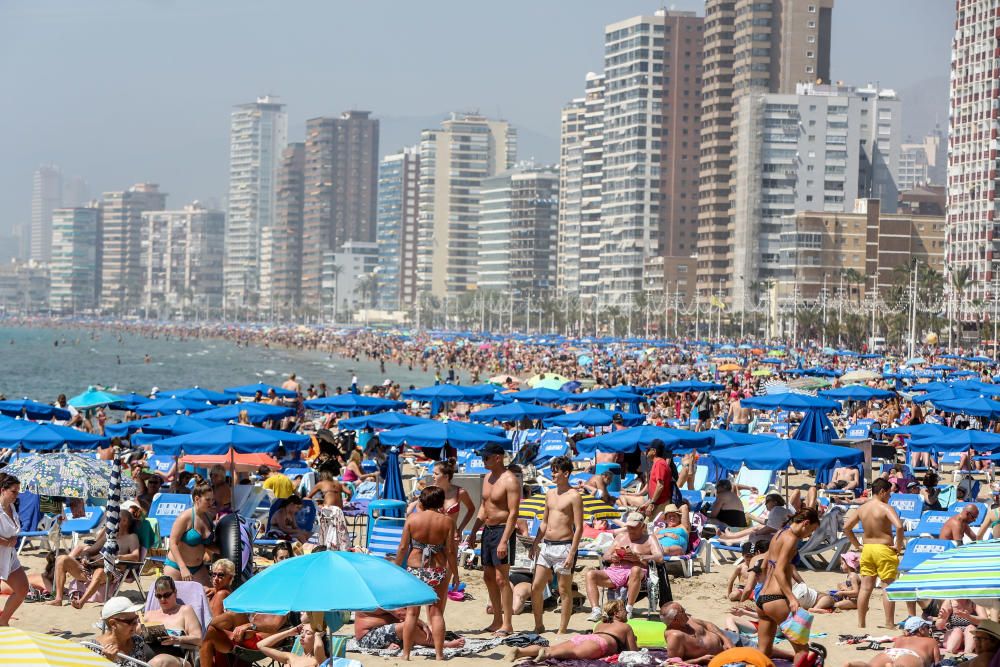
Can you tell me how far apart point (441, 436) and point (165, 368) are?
303 ft

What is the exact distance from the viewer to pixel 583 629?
12461 mm

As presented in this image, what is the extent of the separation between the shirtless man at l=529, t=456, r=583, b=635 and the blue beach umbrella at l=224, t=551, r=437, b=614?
305 centimetres

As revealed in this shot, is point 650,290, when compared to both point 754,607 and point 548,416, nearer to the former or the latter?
point 548,416

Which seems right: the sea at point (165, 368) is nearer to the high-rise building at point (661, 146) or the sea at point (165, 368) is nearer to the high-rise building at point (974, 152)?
the high-rise building at point (974, 152)

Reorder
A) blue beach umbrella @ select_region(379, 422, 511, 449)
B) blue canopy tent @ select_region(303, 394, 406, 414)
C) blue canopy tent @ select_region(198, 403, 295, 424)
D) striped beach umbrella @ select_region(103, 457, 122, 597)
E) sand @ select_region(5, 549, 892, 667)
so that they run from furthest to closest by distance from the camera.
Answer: blue canopy tent @ select_region(303, 394, 406, 414), blue canopy tent @ select_region(198, 403, 295, 424), blue beach umbrella @ select_region(379, 422, 511, 449), striped beach umbrella @ select_region(103, 457, 122, 597), sand @ select_region(5, 549, 892, 667)

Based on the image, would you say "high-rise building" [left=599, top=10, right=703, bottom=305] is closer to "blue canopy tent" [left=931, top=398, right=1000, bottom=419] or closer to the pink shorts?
"blue canopy tent" [left=931, top=398, right=1000, bottom=419]

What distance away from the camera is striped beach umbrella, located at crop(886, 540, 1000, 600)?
8242mm

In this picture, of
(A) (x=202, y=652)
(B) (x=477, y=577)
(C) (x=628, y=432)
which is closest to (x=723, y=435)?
(C) (x=628, y=432)

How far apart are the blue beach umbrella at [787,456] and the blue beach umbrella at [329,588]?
28.2ft

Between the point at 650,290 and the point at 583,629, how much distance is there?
145 m

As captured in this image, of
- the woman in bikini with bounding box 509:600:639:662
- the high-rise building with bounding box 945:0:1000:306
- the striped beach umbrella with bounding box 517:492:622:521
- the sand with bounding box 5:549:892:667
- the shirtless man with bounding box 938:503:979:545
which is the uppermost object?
the high-rise building with bounding box 945:0:1000:306

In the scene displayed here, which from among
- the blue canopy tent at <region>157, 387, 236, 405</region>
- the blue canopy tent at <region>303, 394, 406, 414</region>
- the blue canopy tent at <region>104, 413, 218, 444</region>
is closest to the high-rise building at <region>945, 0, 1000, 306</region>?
the blue canopy tent at <region>157, 387, 236, 405</region>

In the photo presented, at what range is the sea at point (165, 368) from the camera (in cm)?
8188

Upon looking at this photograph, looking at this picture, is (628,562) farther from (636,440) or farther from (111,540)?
(636,440)
